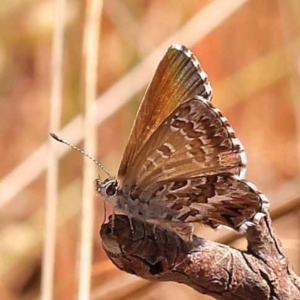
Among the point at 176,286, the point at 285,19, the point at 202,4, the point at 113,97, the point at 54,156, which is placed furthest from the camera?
the point at 202,4

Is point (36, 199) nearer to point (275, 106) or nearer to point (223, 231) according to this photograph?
point (275, 106)

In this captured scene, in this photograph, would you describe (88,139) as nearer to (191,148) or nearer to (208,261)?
(191,148)

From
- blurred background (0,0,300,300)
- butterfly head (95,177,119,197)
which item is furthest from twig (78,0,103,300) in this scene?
butterfly head (95,177,119,197)

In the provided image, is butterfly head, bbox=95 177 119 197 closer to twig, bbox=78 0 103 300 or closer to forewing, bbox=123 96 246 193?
forewing, bbox=123 96 246 193

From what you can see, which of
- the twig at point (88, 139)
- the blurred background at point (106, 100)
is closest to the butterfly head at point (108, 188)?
the twig at point (88, 139)

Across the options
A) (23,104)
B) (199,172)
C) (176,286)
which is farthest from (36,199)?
(199,172)

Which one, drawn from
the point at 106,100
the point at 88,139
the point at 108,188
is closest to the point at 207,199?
the point at 108,188
